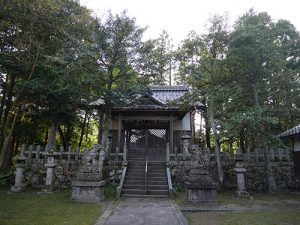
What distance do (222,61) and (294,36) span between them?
20.8ft

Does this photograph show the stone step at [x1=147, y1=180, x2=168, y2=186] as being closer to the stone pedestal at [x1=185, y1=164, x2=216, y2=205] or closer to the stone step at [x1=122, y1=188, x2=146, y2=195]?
the stone step at [x1=122, y1=188, x2=146, y2=195]

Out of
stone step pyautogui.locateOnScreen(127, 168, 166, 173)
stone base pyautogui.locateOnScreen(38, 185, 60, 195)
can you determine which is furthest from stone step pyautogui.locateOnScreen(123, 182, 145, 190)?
stone base pyautogui.locateOnScreen(38, 185, 60, 195)

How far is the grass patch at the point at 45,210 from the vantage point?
23.6 feet

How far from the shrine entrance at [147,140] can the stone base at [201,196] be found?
723cm

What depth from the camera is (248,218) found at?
766cm

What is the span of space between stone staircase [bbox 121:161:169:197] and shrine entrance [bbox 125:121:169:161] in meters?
2.40

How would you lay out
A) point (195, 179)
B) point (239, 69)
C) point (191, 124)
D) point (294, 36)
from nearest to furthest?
point (195, 179) → point (239, 69) → point (294, 36) → point (191, 124)

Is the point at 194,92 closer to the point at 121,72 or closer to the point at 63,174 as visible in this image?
the point at 121,72

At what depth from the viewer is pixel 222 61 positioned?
1375 centimetres

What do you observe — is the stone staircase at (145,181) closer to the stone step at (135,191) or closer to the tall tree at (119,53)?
the stone step at (135,191)

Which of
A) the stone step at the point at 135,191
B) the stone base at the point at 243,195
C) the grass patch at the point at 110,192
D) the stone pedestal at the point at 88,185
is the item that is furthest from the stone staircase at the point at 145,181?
the stone base at the point at 243,195

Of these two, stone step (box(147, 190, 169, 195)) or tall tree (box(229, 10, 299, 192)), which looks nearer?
stone step (box(147, 190, 169, 195))

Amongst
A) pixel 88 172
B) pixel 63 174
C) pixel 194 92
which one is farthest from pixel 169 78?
pixel 88 172

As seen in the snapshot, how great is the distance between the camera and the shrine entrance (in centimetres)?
1739
